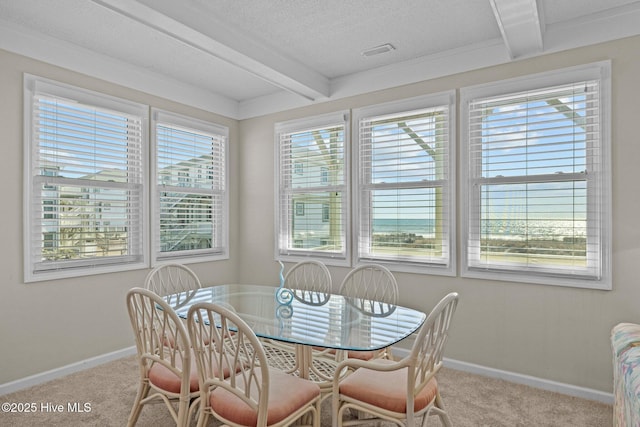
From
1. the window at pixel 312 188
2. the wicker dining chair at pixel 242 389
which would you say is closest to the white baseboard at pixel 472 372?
the window at pixel 312 188

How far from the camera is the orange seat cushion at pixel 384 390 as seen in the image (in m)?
1.72

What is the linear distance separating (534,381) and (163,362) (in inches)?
101

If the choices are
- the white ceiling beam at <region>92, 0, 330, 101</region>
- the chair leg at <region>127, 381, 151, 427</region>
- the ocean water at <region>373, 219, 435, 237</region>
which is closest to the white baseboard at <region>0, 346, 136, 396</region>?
the chair leg at <region>127, 381, 151, 427</region>

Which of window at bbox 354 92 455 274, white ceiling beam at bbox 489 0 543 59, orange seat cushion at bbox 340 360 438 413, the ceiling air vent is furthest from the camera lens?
window at bbox 354 92 455 274

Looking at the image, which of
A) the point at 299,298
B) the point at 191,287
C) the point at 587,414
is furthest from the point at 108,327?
the point at 587,414

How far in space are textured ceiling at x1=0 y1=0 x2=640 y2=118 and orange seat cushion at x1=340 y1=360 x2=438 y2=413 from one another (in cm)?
215

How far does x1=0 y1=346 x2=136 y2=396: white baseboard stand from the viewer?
271 centimetres

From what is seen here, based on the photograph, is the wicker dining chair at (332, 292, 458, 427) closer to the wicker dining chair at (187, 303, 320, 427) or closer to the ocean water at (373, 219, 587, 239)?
the wicker dining chair at (187, 303, 320, 427)

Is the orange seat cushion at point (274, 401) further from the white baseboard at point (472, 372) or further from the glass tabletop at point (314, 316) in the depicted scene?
the white baseboard at point (472, 372)

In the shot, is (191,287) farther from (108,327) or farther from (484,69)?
(484,69)

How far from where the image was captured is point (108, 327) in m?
3.32

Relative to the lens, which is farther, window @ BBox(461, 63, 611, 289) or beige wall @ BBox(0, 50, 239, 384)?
beige wall @ BBox(0, 50, 239, 384)

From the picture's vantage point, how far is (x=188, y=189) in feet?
13.3

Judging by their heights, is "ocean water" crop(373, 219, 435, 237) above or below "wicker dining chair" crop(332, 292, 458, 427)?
above
